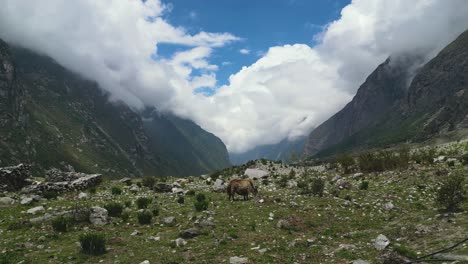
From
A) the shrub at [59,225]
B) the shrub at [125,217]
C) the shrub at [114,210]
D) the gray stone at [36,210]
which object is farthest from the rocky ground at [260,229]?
the shrub at [114,210]

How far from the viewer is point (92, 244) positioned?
13609 millimetres

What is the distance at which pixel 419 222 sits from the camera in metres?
15.4

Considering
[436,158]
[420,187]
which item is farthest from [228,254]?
[436,158]

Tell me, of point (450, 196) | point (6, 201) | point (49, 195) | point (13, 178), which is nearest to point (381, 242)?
point (450, 196)

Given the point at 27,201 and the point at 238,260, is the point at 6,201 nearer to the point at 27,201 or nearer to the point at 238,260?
the point at 27,201

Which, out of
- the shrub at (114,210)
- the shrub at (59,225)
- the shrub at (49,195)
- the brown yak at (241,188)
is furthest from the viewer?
the shrub at (49,195)

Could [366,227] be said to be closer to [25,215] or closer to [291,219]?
[291,219]

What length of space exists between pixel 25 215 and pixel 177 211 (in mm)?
8441

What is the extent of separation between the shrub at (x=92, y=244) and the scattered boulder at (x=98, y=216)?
4.03 meters

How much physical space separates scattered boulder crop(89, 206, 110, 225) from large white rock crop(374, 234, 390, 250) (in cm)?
1287

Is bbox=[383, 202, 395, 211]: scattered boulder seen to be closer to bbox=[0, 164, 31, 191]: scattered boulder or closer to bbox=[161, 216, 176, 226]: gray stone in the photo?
bbox=[161, 216, 176, 226]: gray stone

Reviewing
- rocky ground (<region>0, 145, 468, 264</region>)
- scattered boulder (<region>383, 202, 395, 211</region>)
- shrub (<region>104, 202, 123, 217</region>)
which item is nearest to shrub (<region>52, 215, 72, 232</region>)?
rocky ground (<region>0, 145, 468, 264</region>)

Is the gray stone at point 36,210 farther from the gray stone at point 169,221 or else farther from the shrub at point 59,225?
the gray stone at point 169,221

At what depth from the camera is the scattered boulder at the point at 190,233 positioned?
15.4 m
